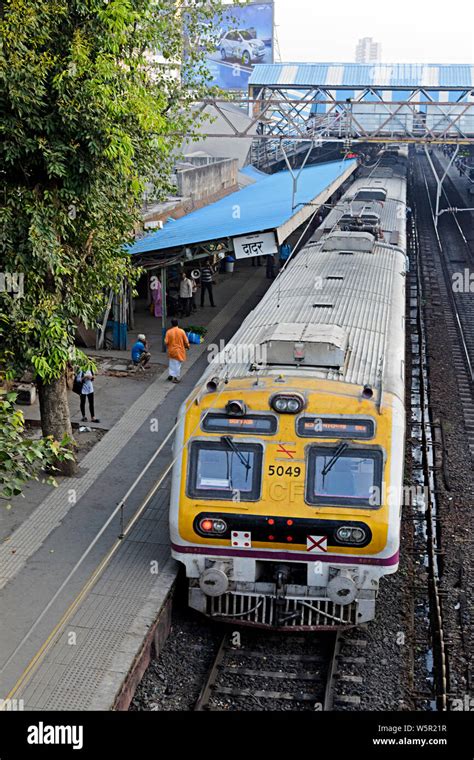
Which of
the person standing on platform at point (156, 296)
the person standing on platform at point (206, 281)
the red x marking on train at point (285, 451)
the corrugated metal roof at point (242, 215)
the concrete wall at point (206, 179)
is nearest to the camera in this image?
the red x marking on train at point (285, 451)

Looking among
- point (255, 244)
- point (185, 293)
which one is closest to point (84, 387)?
point (255, 244)

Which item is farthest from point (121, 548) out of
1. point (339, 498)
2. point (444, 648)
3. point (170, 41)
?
point (170, 41)

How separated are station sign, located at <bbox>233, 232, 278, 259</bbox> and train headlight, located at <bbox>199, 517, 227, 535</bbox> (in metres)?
10.9

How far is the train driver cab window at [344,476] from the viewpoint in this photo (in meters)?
9.17

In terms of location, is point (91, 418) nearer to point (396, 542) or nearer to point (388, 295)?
point (388, 295)

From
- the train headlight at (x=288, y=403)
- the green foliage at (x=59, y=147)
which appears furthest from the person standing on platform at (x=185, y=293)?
the train headlight at (x=288, y=403)

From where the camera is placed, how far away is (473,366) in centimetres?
2044

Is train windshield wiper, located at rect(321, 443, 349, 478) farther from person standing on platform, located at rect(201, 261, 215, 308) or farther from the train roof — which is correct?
person standing on platform, located at rect(201, 261, 215, 308)

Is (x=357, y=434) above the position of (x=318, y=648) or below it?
above

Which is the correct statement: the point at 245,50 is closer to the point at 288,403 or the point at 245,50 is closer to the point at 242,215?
the point at 242,215

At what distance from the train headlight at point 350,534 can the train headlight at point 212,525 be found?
1.18m

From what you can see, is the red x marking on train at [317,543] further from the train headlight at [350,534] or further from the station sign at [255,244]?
the station sign at [255,244]

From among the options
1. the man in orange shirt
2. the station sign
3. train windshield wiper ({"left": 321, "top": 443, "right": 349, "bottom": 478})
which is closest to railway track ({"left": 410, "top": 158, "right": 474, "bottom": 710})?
train windshield wiper ({"left": 321, "top": 443, "right": 349, "bottom": 478})

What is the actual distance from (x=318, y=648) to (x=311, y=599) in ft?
2.43
